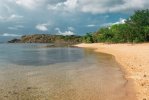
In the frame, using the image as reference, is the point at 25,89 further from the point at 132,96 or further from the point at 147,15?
the point at 147,15

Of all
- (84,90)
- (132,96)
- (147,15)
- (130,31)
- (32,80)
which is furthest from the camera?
(147,15)

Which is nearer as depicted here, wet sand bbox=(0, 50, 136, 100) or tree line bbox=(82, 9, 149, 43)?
wet sand bbox=(0, 50, 136, 100)

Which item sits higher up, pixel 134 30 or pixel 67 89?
pixel 134 30

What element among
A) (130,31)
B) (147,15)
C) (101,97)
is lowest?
(101,97)

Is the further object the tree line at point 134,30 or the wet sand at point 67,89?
the tree line at point 134,30

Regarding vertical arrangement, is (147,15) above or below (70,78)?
above

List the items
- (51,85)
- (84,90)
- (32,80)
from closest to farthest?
(84,90), (51,85), (32,80)

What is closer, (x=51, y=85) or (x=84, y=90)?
(x=84, y=90)

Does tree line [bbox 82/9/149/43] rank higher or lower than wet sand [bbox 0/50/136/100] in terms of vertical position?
higher

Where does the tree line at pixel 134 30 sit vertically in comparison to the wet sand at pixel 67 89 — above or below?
above

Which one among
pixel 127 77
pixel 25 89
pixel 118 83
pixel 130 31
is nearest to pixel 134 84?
pixel 118 83

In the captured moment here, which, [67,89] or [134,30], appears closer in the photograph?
[67,89]

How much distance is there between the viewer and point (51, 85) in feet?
77.5

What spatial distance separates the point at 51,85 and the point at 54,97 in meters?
4.67
